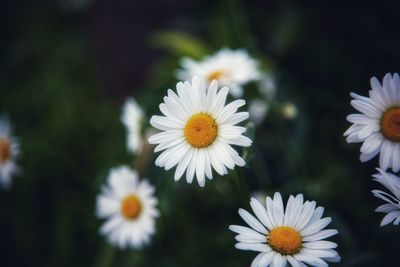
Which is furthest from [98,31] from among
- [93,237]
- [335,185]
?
[335,185]

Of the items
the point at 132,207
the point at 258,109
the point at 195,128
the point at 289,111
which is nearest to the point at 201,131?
the point at 195,128

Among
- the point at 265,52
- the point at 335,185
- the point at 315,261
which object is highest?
the point at 265,52

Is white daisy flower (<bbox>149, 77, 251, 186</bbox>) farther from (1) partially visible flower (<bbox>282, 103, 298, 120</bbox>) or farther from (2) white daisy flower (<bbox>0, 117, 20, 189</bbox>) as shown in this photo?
(2) white daisy flower (<bbox>0, 117, 20, 189</bbox>)

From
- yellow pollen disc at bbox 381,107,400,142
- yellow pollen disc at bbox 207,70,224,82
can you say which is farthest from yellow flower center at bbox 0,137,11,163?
yellow pollen disc at bbox 381,107,400,142

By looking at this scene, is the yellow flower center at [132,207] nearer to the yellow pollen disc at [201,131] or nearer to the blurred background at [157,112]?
the blurred background at [157,112]

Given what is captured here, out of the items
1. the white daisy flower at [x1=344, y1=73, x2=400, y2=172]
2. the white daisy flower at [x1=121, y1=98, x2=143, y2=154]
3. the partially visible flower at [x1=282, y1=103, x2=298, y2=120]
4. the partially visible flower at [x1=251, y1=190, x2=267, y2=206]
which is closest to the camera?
the white daisy flower at [x1=344, y1=73, x2=400, y2=172]

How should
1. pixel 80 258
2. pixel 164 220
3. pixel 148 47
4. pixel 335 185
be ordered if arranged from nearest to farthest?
1. pixel 164 220
2. pixel 335 185
3. pixel 80 258
4. pixel 148 47

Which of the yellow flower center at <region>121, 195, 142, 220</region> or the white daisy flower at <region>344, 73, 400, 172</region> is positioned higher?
the yellow flower center at <region>121, 195, 142, 220</region>

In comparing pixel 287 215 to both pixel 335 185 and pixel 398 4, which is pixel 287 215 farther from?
pixel 398 4
